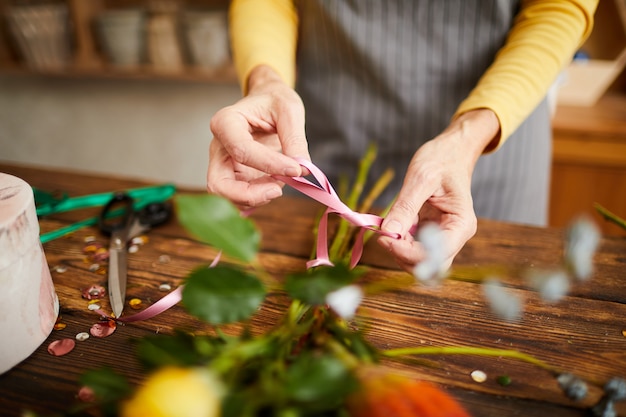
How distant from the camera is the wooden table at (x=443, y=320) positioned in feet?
1.40

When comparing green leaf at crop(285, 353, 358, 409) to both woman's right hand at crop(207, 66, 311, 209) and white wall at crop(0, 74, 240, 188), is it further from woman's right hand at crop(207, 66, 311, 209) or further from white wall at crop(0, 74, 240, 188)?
white wall at crop(0, 74, 240, 188)

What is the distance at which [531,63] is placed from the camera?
67 centimetres

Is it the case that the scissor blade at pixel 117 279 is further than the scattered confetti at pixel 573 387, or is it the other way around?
the scissor blade at pixel 117 279

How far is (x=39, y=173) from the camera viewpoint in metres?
0.90

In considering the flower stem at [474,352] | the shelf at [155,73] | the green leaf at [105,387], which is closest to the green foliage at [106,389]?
the green leaf at [105,387]

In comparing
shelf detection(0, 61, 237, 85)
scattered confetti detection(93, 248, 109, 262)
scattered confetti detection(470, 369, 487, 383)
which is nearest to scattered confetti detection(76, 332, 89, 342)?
scattered confetti detection(93, 248, 109, 262)

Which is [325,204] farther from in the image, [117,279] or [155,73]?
[155,73]

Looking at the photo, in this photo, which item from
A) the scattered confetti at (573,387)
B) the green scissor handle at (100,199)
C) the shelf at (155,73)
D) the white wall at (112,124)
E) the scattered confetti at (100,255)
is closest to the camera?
the scattered confetti at (573,387)

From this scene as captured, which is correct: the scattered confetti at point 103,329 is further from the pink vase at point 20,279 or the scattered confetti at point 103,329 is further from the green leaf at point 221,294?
the green leaf at point 221,294

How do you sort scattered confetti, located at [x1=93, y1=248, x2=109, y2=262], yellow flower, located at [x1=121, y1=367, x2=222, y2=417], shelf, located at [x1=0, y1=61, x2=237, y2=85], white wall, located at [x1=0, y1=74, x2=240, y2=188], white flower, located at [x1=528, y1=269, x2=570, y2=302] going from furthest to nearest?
1. white wall, located at [x1=0, y1=74, x2=240, y2=188]
2. shelf, located at [x1=0, y1=61, x2=237, y2=85]
3. scattered confetti, located at [x1=93, y1=248, x2=109, y2=262]
4. white flower, located at [x1=528, y1=269, x2=570, y2=302]
5. yellow flower, located at [x1=121, y1=367, x2=222, y2=417]

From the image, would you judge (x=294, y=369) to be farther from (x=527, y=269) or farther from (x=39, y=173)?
(x=39, y=173)

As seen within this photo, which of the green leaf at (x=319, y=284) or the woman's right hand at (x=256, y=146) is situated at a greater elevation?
the woman's right hand at (x=256, y=146)

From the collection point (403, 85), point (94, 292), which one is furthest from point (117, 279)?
point (403, 85)

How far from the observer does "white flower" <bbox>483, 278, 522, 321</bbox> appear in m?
0.52
